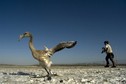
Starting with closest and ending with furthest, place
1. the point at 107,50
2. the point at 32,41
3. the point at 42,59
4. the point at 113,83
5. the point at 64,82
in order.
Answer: the point at 113,83 < the point at 64,82 < the point at 42,59 < the point at 32,41 < the point at 107,50

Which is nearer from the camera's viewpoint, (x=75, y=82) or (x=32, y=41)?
(x=75, y=82)

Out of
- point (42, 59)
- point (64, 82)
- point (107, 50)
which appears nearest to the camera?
point (64, 82)

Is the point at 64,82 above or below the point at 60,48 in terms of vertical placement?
below

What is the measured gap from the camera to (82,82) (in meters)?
13.1

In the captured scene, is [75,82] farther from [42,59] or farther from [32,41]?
[32,41]

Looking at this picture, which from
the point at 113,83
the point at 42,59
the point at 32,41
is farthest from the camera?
the point at 32,41

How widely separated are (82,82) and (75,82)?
1.04 ft

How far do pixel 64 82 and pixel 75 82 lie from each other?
54 centimetres

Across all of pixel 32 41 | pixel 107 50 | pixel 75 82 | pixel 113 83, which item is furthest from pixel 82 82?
pixel 107 50

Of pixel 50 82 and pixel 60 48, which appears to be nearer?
pixel 50 82

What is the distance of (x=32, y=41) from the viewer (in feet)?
56.1

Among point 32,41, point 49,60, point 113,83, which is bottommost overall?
point 113,83

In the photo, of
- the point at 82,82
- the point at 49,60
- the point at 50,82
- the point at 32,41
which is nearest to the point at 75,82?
the point at 82,82

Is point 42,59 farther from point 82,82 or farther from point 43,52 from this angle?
point 82,82
